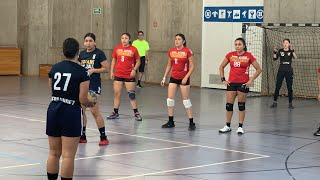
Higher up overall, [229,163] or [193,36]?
[193,36]

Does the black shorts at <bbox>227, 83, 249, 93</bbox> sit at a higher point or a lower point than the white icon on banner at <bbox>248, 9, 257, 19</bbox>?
lower

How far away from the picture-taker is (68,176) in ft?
26.4

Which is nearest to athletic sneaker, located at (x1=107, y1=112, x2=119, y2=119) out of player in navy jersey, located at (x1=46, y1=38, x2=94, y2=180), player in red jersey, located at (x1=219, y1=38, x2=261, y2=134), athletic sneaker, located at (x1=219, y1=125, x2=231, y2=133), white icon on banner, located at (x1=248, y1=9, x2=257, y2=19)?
athletic sneaker, located at (x1=219, y1=125, x2=231, y2=133)

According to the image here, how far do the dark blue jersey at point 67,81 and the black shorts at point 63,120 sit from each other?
0.24ft

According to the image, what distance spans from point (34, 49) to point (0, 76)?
8.49 feet

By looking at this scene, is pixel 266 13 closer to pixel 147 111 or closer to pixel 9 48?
pixel 147 111

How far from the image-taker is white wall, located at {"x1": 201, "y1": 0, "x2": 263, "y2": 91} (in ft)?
88.1

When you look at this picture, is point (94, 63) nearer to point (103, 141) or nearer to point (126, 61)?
point (103, 141)

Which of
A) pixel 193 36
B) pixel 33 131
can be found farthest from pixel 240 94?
pixel 193 36

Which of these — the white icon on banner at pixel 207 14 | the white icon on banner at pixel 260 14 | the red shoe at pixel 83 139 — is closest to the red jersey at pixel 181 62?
the red shoe at pixel 83 139

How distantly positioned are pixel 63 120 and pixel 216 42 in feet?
65.3

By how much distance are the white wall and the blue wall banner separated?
158 mm

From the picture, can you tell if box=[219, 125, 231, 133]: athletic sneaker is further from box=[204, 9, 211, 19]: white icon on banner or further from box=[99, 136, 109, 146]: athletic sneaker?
box=[204, 9, 211, 19]: white icon on banner

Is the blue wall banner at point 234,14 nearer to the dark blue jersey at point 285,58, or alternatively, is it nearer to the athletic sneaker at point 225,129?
the dark blue jersey at point 285,58
